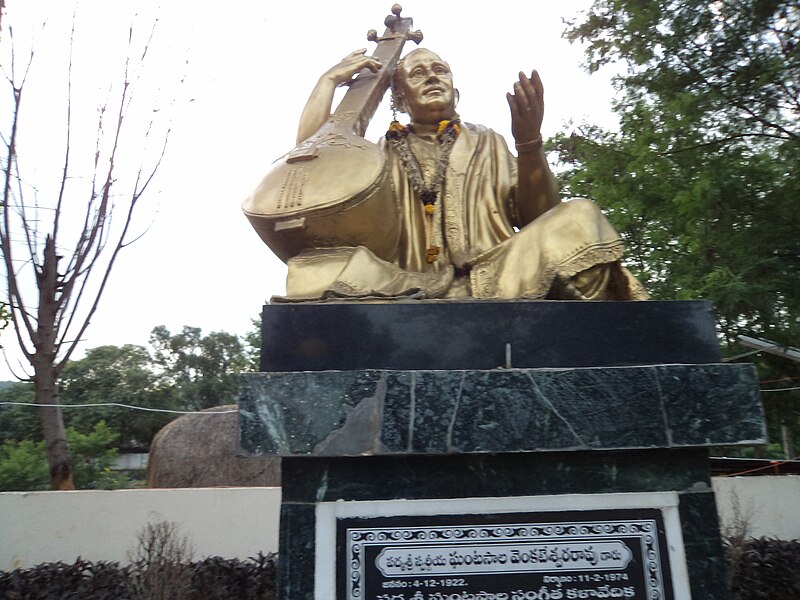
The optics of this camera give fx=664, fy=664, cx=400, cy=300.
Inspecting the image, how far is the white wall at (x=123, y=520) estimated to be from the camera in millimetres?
4672

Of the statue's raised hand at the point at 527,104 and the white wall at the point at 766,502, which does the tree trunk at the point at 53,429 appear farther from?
the white wall at the point at 766,502

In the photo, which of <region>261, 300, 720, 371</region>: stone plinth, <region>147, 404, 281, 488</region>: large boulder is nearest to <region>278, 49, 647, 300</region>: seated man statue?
<region>261, 300, 720, 371</region>: stone plinth

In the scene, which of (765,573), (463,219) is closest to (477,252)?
(463,219)

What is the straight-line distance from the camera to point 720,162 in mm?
5938

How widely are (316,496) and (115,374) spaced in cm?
1975

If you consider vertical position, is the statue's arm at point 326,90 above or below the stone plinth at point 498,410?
above

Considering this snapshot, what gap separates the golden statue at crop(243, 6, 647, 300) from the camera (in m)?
2.50

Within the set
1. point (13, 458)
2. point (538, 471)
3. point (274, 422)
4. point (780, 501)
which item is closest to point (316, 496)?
point (274, 422)

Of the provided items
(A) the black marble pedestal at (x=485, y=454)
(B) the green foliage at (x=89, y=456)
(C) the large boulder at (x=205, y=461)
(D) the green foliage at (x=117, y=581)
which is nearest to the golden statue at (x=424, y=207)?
(A) the black marble pedestal at (x=485, y=454)

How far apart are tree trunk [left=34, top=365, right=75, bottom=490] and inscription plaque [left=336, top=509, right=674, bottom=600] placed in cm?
509

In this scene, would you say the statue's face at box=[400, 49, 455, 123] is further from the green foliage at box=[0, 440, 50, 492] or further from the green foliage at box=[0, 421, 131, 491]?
the green foliage at box=[0, 421, 131, 491]

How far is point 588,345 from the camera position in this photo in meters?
2.16

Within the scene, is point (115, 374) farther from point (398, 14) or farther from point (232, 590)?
point (398, 14)

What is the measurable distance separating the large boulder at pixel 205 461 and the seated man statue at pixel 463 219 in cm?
363
